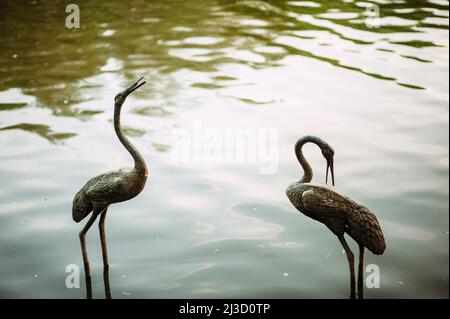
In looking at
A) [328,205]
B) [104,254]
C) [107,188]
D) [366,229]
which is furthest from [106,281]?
[366,229]

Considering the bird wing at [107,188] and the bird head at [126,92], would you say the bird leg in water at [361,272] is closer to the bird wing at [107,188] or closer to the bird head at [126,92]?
the bird wing at [107,188]

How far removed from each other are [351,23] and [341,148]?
4432 mm

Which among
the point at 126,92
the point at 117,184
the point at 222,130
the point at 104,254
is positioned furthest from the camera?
the point at 222,130

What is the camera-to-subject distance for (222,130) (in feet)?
19.9

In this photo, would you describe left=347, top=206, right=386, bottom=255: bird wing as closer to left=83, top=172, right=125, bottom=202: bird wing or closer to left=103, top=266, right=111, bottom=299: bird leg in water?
left=83, top=172, right=125, bottom=202: bird wing

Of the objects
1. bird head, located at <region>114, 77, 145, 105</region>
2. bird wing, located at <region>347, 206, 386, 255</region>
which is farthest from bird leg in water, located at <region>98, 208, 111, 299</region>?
bird wing, located at <region>347, 206, 386, 255</region>

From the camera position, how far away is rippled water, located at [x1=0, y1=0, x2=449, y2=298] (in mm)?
3863

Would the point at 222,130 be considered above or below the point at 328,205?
below

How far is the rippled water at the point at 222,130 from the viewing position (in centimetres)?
386

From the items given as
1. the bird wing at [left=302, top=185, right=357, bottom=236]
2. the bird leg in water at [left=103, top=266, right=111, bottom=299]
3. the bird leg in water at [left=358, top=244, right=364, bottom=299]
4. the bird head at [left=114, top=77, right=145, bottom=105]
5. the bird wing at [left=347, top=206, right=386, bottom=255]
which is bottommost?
the bird leg in water at [left=103, top=266, right=111, bottom=299]

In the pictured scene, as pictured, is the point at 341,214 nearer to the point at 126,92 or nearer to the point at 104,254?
the point at 126,92

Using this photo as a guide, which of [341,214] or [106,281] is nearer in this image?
[341,214]

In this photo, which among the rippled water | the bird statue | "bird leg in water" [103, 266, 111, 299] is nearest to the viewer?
the bird statue
